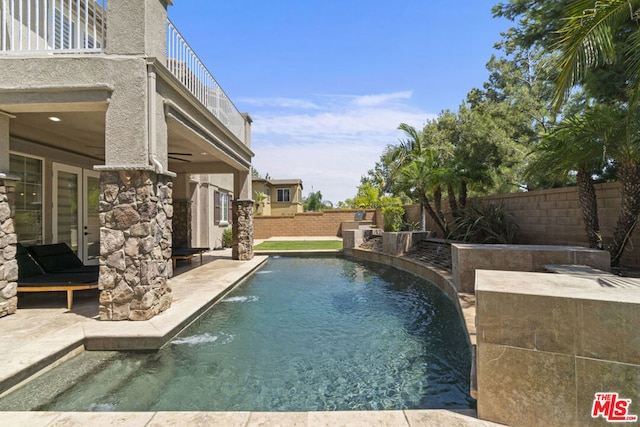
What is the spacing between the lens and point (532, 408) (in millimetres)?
2244

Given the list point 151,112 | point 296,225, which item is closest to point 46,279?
point 151,112

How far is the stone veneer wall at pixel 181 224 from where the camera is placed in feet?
41.7

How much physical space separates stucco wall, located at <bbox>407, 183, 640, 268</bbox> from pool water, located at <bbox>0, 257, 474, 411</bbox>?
3.72 metres

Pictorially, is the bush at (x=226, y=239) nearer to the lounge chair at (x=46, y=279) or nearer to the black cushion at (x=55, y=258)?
the black cushion at (x=55, y=258)

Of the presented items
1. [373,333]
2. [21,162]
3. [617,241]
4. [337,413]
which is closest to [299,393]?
[337,413]

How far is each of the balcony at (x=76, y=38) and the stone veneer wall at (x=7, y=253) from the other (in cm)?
234

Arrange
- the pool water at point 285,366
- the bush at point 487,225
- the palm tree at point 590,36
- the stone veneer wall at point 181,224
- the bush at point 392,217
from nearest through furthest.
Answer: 1. the pool water at point 285,366
2. the palm tree at point 590,36
3. the bush at point 487,225
4. the stone veneer wall at point 181,224
5. the bush at point 392,217

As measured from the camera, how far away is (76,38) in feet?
17.1

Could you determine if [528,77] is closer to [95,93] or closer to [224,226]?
[224,226]

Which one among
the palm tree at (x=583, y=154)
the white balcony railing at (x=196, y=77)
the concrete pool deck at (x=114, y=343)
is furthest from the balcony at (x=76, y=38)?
the palm tree at (x=583, y=154)

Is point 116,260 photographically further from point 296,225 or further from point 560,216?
point 296,225

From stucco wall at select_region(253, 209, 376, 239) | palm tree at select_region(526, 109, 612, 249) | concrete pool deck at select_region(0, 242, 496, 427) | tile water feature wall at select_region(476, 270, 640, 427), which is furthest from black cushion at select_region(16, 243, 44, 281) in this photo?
stucco wall at select_region(253, 209, 376, 239)

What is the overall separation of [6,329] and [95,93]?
3656 mm

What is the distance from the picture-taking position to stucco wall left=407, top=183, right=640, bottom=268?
6.53 meters
